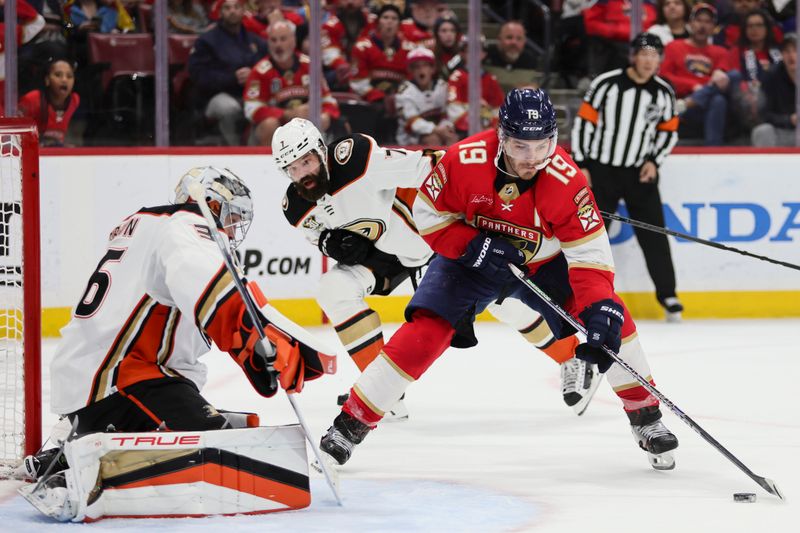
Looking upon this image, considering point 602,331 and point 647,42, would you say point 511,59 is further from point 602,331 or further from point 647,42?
point 602,331

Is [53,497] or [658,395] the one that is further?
[658,395]

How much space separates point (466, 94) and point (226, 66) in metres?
1.17

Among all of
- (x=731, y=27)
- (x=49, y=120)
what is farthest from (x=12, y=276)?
(x=731, y=27)

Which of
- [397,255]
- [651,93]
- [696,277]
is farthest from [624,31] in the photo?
[397,255]

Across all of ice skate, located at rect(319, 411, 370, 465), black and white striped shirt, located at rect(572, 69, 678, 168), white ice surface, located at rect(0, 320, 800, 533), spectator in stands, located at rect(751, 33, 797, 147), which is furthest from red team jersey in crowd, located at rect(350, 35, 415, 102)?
ice skate, located at rect(319, 411, 370, 465)

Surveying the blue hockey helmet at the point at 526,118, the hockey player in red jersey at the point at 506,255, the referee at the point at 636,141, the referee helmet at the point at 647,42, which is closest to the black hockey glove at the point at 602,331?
the hockey player in red jersey at the point at 506,255

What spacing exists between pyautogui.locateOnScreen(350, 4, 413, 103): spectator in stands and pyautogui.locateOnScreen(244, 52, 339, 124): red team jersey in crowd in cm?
19

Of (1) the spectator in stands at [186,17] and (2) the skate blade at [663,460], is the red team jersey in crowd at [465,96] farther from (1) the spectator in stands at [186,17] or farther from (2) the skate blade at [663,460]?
(2) the skate blade at [663,460]

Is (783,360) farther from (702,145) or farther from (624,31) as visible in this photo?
(624,31)

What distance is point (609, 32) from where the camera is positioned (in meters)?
6.67

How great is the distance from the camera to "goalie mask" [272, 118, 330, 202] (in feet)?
12.3

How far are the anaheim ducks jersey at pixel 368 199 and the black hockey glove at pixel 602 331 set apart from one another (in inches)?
44.9

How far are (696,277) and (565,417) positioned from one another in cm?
271

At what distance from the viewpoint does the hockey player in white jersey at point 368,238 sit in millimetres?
4008
